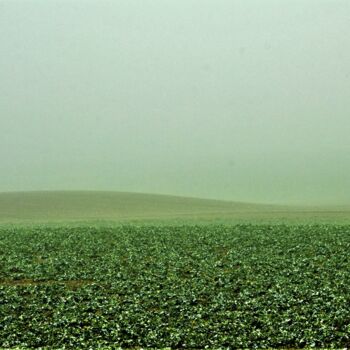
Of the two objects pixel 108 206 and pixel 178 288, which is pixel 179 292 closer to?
pixel 178 288

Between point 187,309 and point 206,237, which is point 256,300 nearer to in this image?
point 187,309

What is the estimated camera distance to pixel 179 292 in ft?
83.1

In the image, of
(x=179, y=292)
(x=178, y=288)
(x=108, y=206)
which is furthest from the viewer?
(x=108, y=206)

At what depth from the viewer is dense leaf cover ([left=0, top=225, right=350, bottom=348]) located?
19766 mm

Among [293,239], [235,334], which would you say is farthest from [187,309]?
[293,239]

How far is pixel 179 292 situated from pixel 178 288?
861 mm

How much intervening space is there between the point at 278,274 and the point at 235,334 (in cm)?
1016

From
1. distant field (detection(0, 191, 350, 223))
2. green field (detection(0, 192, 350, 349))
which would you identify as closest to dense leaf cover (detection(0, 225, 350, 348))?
green field (detection(0, 192, 350, 349))

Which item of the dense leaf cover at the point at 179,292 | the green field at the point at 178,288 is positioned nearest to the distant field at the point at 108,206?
the green field at the point at 178,288

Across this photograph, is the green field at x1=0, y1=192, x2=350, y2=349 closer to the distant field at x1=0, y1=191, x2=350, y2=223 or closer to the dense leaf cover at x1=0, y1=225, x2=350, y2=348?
the dense leaf cover at x1=0, y1=225, x2=350, y2=348

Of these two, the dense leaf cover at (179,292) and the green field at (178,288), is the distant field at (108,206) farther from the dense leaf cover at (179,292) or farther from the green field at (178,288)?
the dense leaf cover at (179,292)

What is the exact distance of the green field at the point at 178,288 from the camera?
19781 mm

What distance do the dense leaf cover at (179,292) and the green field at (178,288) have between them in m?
0.07

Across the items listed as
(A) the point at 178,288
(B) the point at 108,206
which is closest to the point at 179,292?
(A) the point at 178,288
